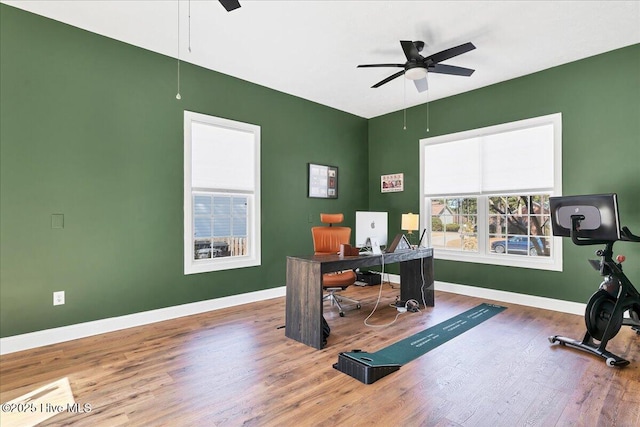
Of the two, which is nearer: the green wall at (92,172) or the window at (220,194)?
the green wall at (92,172)

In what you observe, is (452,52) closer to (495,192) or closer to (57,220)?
(495,192)

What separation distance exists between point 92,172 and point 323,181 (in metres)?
3.29

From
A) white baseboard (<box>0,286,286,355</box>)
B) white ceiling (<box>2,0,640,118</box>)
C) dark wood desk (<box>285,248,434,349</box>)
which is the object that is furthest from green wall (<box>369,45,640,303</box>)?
white baseboard (<box>0,286,286,355</box>)

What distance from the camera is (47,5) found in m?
2.94

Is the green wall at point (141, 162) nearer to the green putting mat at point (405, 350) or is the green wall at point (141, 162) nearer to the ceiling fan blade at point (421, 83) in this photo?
the green putting mat at point (405, 350)

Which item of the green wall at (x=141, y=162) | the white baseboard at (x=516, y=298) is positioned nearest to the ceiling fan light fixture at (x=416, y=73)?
the green wall at (x=141, y=162)

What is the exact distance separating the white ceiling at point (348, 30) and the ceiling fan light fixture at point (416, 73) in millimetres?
357

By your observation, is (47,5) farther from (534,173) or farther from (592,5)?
(534,173)

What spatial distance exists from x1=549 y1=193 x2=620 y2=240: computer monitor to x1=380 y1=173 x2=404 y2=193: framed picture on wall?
2.78m

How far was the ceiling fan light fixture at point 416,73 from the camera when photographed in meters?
3.40

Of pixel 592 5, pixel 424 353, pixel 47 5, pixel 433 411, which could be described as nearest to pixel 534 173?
pixel 592 5

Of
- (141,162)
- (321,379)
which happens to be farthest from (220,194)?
(321,379)

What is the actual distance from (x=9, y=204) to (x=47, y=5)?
6.07 feet

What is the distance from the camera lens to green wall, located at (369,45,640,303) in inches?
142
